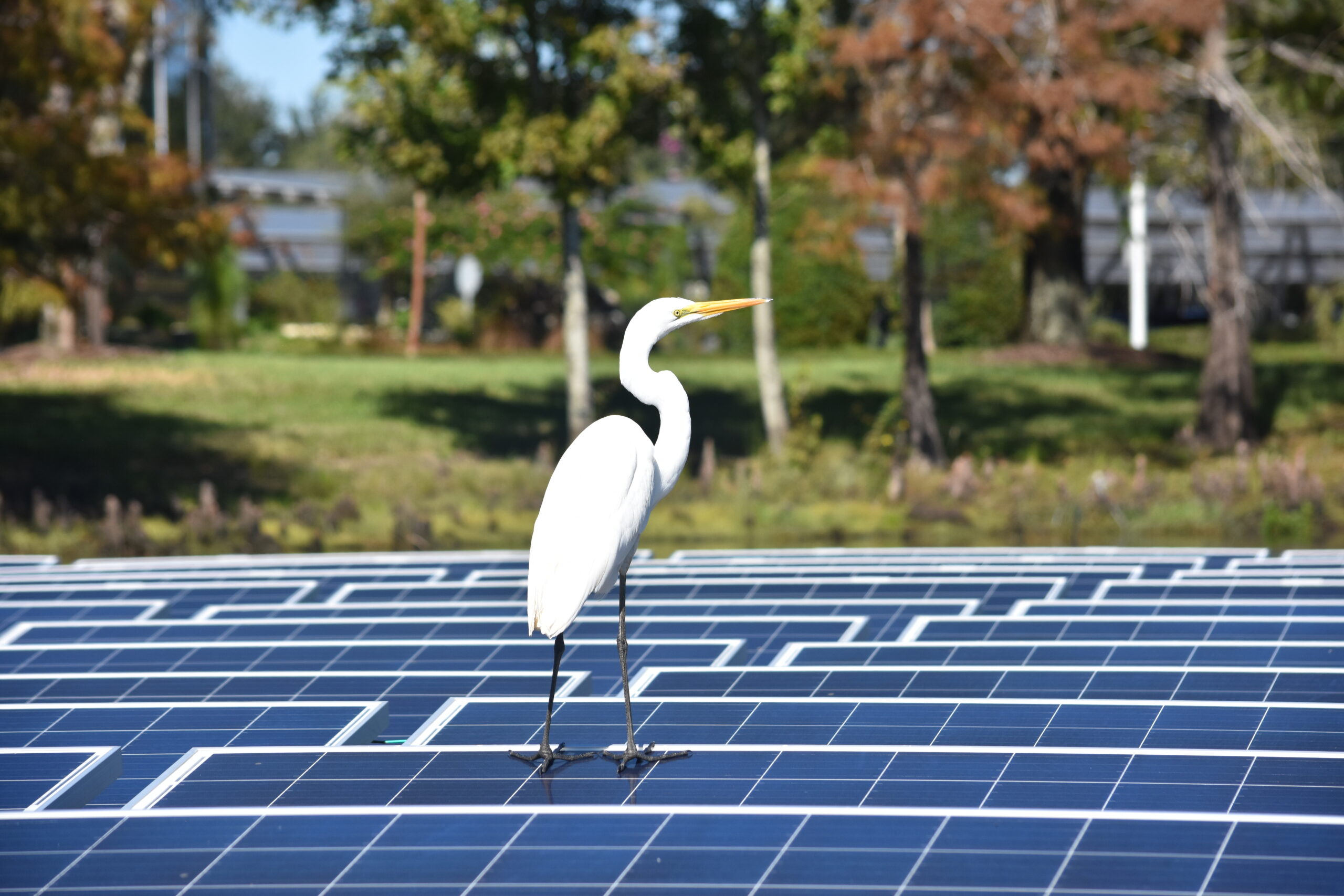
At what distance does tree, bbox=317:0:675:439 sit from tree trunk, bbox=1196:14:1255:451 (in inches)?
330

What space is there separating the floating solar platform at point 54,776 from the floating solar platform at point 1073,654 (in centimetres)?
426

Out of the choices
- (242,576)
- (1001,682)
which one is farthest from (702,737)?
(242,576)

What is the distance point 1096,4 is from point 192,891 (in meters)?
19.7

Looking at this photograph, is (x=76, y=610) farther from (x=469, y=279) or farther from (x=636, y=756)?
(x=469, y=279)

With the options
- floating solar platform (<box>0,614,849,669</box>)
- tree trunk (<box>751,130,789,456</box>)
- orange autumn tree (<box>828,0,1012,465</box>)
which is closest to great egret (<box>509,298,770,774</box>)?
floating solar platform (<box>0,614,849,669</box>)

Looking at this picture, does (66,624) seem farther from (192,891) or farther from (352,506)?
(352,506)

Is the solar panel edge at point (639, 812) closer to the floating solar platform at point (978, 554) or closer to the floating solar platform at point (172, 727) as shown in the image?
the floating solar platform at point (172, 727)

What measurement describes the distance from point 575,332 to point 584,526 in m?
14.9

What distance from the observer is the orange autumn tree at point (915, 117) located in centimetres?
2078

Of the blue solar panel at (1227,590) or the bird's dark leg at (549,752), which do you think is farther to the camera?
the blue solar panel at (1227,590)

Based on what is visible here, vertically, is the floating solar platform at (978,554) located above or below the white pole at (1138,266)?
below

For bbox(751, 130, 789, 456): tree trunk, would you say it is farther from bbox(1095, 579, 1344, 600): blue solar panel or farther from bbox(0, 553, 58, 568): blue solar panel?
bbox(0, 553, 58, 568): blue solar panel

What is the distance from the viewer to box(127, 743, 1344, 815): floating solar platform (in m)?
6.91

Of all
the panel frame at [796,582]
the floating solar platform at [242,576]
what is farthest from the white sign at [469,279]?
the panel frame at [796,582]
